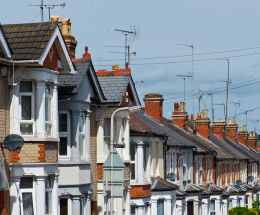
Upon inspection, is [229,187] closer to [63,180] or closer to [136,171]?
[136,171]

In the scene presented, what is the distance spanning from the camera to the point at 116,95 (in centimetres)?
2238

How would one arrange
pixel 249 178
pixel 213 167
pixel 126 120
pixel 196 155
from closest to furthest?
pixel 126 120 → pixel 196 155 → pixel 213 167 → pixel 249 178

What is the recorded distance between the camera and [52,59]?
53.8ft

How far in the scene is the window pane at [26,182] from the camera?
50.0 feet

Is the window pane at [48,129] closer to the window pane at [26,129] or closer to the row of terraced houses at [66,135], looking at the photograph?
the row of terraced houses at [66,135]

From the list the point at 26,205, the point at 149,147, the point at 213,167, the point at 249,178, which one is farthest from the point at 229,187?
the point at 26,205

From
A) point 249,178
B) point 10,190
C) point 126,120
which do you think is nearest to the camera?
point 10,190

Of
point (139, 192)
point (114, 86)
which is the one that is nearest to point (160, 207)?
point (139, 192)

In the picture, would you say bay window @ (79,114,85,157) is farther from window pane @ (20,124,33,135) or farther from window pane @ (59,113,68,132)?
window pane @ (20,124,33,135)

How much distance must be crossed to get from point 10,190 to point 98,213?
7177 mm

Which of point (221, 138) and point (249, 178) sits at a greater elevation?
point (221, 138)

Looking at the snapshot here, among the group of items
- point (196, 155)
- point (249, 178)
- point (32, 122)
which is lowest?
point (249, 178)

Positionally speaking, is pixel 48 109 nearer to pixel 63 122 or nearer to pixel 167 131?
pixel 63 122

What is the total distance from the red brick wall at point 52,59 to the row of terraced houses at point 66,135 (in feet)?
0.10
